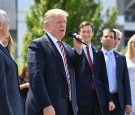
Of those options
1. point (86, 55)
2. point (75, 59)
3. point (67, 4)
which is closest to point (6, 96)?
point (75, 59)

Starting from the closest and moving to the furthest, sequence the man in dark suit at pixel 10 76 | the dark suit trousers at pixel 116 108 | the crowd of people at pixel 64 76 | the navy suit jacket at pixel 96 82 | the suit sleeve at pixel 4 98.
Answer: the suit sleeve at pixel 4 98 → the man in dark suit at pixel 10 76 → the crowd of people at pixel 64 76 → the navy suit jacket at pixel 96 82 → the dark suit trousers at pixel 116 108

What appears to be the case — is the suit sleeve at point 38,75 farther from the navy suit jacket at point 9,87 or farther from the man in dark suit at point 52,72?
the navy suit jacket at point 9,87

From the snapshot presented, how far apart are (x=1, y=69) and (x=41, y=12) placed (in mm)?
13469

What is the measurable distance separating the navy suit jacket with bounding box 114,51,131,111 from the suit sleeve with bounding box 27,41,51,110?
213 centimetres

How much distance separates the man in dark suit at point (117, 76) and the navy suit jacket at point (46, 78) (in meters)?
1.71

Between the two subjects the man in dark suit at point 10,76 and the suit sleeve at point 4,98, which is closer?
the suit sleeve at point 4,98

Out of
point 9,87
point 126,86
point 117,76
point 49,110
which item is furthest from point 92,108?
point 9,87

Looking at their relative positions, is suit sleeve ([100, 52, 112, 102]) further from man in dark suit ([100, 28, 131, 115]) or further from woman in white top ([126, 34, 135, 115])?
woman in white top ([126, 34, 135, 115])

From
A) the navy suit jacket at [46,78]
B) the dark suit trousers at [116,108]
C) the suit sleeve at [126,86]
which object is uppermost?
the navy suit jacket at [46,78]

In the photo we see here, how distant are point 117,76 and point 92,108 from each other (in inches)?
33.7

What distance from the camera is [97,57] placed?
20.9 ft

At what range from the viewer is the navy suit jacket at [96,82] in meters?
6.11

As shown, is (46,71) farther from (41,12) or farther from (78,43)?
(41,12)

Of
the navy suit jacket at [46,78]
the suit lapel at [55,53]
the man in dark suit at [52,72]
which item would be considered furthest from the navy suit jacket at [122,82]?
the suit lapel at [55,53]
